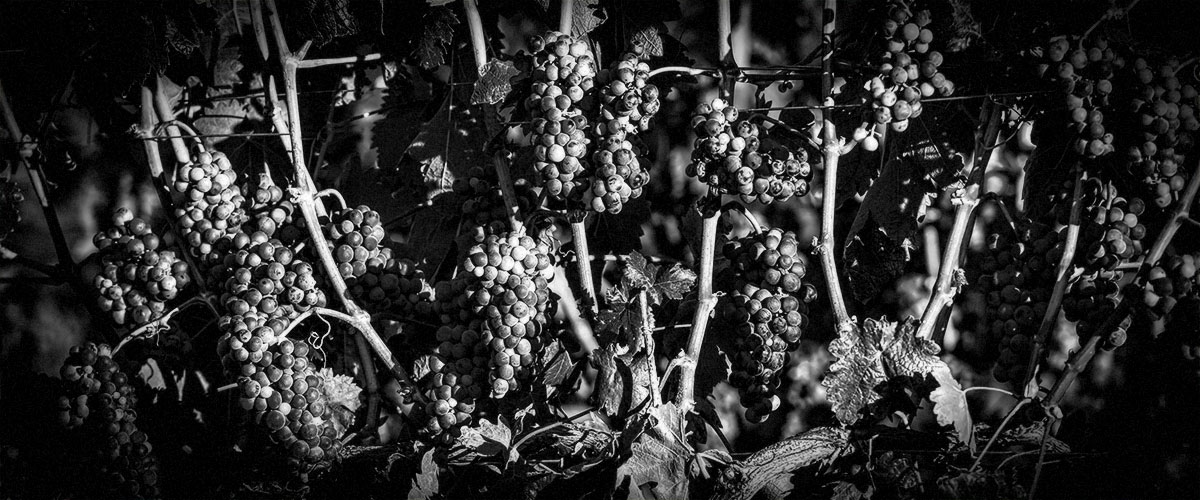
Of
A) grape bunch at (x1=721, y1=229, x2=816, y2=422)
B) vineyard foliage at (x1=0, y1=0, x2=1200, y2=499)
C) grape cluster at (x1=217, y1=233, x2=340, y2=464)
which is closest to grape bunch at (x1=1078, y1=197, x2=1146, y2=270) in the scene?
vineyard foliage at (x1=0, y1=0, x2=1200, y2=499)

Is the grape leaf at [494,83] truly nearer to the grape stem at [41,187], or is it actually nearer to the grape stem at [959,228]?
the grape stem at [959,228]

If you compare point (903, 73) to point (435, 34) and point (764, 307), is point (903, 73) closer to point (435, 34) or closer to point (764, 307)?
point (764, 307)

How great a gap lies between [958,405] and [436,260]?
94cm

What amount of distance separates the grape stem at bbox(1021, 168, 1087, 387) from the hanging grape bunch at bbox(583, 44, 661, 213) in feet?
2.08

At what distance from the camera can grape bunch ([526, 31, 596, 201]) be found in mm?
1131

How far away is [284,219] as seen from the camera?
1.36 meters

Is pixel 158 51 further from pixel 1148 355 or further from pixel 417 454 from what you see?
pixel 1148 355

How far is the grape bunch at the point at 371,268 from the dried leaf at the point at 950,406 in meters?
0.84

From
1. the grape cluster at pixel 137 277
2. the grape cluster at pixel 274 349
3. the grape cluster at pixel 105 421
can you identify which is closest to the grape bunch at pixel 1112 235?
the grape cluster at pixel 274 349

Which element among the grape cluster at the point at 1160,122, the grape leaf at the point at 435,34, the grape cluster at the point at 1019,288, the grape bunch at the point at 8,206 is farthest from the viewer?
the grape bunch at the point at 8,206

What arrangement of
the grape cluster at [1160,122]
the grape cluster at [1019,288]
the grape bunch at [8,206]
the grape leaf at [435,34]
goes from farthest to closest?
the grape bunch at [8,206] < the grape leaf at [435,34] < the grape cluster at [1019,288] < the grape cluster at [1160,122]

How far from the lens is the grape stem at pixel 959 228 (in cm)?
120

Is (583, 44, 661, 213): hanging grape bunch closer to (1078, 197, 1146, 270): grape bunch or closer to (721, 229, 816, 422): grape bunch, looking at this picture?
(721, 229, 816, 422): grape bunch

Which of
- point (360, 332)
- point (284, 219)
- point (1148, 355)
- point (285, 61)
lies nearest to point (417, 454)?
point (360, 332)
